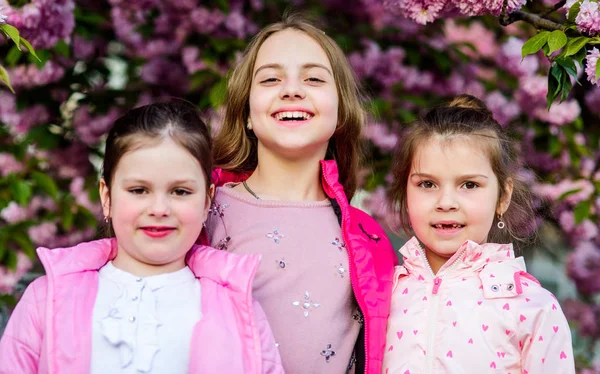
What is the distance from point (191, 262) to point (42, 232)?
7.74 feet

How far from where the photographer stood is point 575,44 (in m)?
2.41

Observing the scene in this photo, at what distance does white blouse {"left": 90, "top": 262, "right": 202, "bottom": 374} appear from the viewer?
6.82ft

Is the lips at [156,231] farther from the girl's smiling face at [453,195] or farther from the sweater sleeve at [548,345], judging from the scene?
the sweater sleeve at [548,345]

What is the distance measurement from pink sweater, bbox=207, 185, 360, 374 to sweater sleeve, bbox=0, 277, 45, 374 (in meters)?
0.71

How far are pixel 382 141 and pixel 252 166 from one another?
163cm

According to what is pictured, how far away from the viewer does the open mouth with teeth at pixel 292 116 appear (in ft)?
8.82

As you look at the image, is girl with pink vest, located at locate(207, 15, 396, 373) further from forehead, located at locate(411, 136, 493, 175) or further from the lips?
the lips

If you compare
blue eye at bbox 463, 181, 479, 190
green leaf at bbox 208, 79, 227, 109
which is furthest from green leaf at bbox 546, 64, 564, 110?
green leaf at bbox 208, 79, 227, 109

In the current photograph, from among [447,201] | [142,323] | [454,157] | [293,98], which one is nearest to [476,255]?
[447,201]

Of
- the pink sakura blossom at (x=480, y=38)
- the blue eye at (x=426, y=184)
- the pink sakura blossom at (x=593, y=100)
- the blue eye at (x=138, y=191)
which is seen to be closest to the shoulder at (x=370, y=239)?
the blue eye at (x=426, y=184)

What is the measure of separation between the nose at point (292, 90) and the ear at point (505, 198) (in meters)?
0.74

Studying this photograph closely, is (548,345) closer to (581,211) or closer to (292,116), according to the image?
(292,116)

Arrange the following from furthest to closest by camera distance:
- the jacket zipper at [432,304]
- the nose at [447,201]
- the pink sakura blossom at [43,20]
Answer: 1. the pink sakura blossom at [43,20]
2. the nose at [447,201]
3. the jacket zipper at [432,304]

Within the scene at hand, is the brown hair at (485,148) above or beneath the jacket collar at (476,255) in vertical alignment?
above
